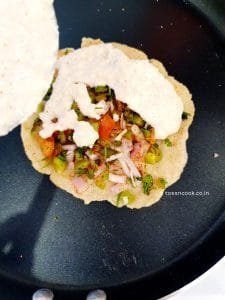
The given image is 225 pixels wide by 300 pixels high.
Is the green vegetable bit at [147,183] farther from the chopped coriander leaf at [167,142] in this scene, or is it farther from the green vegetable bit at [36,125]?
the green vegetable bit at [36,125]

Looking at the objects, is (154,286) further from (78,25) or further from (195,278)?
(78,25)

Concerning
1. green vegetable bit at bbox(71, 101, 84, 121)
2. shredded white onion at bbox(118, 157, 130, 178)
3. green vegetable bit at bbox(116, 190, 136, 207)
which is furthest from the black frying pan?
green vegetable bit at bbox(71, 101, 84, 121)

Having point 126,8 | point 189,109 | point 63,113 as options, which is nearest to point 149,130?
point 189,109

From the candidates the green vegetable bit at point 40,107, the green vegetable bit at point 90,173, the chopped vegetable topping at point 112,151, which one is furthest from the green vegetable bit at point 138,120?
the green vegetable bit at point 40,107

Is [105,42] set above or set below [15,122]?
above

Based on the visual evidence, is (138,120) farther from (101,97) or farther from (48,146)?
(48,146)

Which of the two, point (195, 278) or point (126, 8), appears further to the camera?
point (126, 8)

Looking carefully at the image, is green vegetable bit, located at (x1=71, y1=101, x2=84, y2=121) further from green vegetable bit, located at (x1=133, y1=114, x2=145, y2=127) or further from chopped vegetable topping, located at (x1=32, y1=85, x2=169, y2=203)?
green vegetable bit, located at (x1=133, y1=114, x2=145, y2=127)

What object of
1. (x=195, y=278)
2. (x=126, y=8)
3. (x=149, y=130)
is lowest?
Result: (x=195, y=278)
